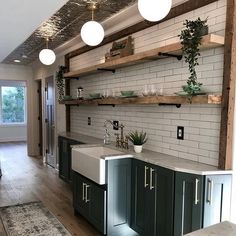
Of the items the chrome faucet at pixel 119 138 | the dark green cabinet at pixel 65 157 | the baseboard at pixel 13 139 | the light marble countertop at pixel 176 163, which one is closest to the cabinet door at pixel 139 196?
the light marble countertop at pixel 176 163

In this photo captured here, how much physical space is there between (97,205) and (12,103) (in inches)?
357

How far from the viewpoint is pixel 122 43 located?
3.63 metres

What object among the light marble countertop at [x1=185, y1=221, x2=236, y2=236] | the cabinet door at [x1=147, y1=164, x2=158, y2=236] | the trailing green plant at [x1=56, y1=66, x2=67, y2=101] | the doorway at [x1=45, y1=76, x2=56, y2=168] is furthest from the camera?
the doorway at [x1=45, y1=76, x2=56, y2=168]

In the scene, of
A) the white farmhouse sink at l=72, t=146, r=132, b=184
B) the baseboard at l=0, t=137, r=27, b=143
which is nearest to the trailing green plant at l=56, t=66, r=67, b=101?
the white farmhouse sink at l=72, t=146, r=132, b=184

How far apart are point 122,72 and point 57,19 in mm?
1132

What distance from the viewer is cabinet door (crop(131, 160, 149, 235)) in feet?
9.07

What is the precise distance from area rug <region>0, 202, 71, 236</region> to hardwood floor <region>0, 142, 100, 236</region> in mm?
87

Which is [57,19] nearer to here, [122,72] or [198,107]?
[122,72]

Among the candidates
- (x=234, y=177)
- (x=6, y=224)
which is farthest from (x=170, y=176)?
(x=6, y=224)

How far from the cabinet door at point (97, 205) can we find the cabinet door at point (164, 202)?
2.11 feet

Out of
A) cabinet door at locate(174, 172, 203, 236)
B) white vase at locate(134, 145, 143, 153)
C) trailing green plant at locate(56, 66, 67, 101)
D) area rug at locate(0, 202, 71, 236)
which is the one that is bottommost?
area rug at locate(0, 202, 71, 236)

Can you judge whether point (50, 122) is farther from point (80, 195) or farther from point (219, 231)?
point (219, 231)

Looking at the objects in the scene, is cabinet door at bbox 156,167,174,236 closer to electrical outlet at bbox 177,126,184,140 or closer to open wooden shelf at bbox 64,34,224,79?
electrical outlet at bbox 177,126,184,140

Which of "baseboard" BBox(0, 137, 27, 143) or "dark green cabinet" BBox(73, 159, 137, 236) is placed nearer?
"dark green cabinet" BBox(73, 159, 137, 236)
